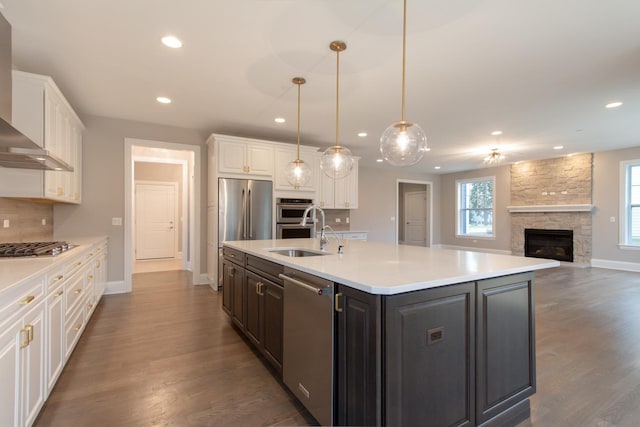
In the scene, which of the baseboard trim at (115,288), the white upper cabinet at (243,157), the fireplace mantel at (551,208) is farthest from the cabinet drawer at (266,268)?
the fireplace mantel at (551,208)

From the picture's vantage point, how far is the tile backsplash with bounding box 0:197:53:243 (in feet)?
9.50

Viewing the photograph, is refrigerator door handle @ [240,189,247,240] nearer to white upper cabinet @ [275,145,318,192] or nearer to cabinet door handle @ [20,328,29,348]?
white upper cabinet @ [275,145,318,192]

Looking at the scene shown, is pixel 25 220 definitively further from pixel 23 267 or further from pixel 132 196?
pixel 23 267

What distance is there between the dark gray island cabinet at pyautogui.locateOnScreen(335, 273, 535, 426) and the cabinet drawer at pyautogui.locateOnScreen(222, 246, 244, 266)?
1580 millimetres

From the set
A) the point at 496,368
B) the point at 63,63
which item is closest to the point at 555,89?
the point at 496,368

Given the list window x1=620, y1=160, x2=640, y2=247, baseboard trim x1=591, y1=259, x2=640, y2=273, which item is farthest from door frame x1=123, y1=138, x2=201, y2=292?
window x1=620, y1=160, x2=640, y2=247

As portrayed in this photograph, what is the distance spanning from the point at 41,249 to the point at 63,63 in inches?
74.5

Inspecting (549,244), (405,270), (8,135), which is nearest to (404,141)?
(405,270)

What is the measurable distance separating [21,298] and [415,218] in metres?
10.6

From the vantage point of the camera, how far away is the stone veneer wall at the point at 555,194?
7055 mm

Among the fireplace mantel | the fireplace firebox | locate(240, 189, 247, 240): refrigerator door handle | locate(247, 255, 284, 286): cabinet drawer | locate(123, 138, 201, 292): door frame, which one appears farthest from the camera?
the fireplace firebox

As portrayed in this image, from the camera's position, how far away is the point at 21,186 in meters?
2.75

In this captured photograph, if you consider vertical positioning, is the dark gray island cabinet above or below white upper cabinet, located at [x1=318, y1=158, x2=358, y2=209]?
below

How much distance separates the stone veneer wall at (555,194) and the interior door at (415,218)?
2754 mm
